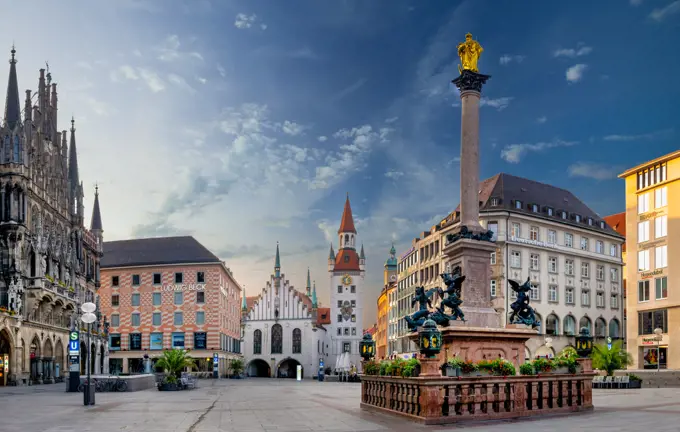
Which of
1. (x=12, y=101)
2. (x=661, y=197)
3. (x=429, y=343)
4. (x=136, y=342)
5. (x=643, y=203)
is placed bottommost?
(x=136, y=342)

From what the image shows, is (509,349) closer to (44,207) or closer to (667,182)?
(667,182)

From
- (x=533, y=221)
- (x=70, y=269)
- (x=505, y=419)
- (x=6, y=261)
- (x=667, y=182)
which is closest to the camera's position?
(x=505, y=419)

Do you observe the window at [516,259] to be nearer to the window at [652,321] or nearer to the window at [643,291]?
the window at [643,291]

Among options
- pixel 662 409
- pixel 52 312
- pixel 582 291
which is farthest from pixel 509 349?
pixel 582 291

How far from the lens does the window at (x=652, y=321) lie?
59250mm

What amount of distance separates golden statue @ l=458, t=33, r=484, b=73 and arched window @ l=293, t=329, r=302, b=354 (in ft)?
312

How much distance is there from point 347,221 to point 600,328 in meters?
70.8

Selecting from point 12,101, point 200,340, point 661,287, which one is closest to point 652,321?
point 661,287

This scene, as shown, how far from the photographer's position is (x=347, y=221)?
14638cm

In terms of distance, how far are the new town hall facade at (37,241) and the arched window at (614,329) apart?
57.4 metres

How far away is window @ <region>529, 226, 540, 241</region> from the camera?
77.1 meters

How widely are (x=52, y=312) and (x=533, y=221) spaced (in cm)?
4817

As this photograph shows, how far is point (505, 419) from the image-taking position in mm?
19188

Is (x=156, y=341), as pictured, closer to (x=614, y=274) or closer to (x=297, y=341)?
(x=297, y=341)
